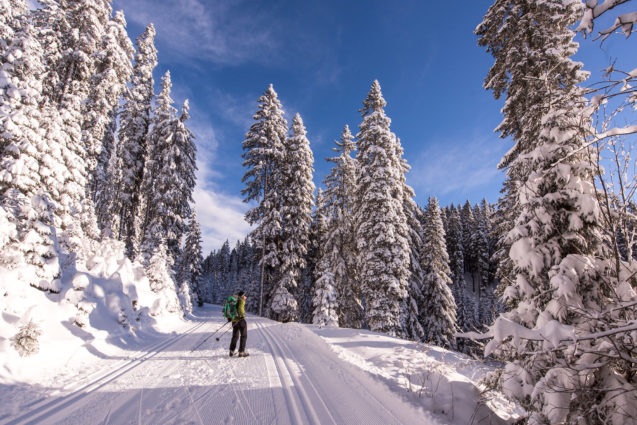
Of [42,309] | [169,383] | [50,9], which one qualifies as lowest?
[169,383]

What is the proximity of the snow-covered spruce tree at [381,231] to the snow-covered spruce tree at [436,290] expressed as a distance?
19.9 feet

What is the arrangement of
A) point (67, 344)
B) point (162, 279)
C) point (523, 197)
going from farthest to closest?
point (162, 279) → point (67, 344) → point (523, 197)

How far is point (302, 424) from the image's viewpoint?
3689 mm

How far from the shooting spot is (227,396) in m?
4.49

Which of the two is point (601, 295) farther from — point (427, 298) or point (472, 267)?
point (472, 267)

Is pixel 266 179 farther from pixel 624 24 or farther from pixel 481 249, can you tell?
pixel 481 249

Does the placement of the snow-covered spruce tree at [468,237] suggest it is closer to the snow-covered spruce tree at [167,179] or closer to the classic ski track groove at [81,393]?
the snow-covered spruce tree at [167,179]


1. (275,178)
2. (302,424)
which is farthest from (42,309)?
(275,178)

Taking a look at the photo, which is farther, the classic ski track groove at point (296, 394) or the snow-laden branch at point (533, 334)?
the classic ski track groove at point (296, 394)

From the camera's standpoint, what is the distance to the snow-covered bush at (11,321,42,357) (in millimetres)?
5090

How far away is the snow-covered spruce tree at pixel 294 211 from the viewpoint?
19.8 metres

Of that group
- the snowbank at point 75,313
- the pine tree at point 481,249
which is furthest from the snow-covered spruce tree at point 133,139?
the pine tree at point 481,249

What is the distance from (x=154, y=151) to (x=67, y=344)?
1946 centimetres

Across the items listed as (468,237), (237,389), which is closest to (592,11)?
(237,389)
